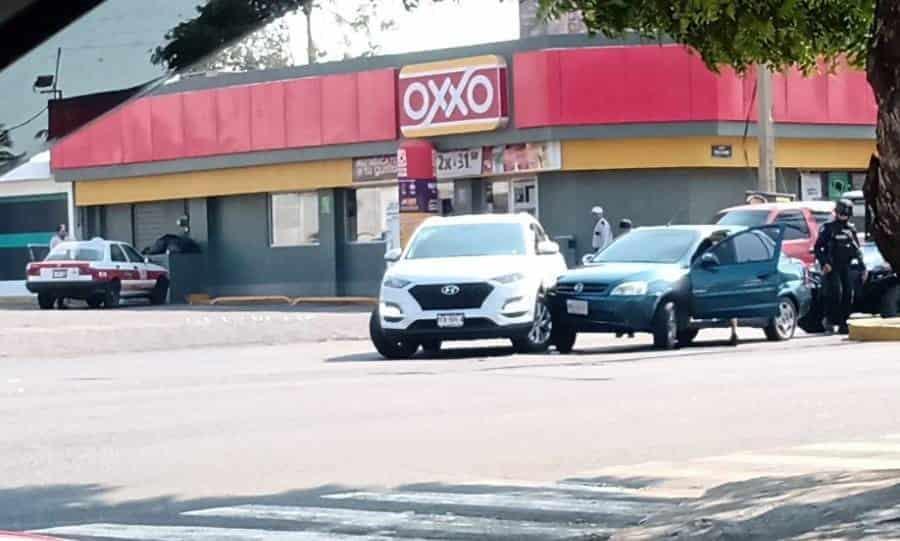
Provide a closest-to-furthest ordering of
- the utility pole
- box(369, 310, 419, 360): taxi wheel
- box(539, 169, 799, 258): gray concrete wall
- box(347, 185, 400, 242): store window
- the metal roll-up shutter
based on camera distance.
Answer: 1. box(369, 310, 419, 360): taxi wheel
2. the utility pole
3. box(539, 169, 799, 258): gray concrete wall
4. box(347, 185, 400, 242): store window
5. the metal roll-up shutter

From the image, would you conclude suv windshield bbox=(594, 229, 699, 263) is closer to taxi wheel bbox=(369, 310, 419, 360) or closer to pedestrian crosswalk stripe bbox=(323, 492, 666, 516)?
taxi wheel bbox=(369, 310, 419, 360)

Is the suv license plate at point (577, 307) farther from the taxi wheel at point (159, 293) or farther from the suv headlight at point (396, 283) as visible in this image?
the taxi wheel at point (159, 293)

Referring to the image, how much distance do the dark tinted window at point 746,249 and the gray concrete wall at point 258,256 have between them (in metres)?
17.5

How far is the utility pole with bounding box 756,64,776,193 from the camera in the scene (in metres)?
32.0

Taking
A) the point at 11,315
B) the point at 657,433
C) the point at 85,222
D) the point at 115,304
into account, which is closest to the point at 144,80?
the point at 657,433

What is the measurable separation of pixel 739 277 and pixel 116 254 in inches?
770

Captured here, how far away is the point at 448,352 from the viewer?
2211 centimetres

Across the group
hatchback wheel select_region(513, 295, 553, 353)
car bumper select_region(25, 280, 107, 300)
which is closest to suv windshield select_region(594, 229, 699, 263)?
hatchback wheel select_region(513, 295, 553, 353)

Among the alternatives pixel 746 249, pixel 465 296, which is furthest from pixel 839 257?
pixel 465 296

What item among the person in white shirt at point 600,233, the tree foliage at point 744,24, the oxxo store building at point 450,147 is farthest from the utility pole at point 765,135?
the tree foliage at point 744,24

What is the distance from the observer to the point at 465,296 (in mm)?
20250

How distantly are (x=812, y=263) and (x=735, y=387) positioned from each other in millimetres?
12523

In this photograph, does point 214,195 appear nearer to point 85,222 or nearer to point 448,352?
point 85,222

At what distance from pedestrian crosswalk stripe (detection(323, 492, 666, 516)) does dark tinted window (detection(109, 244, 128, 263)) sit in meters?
29.2
